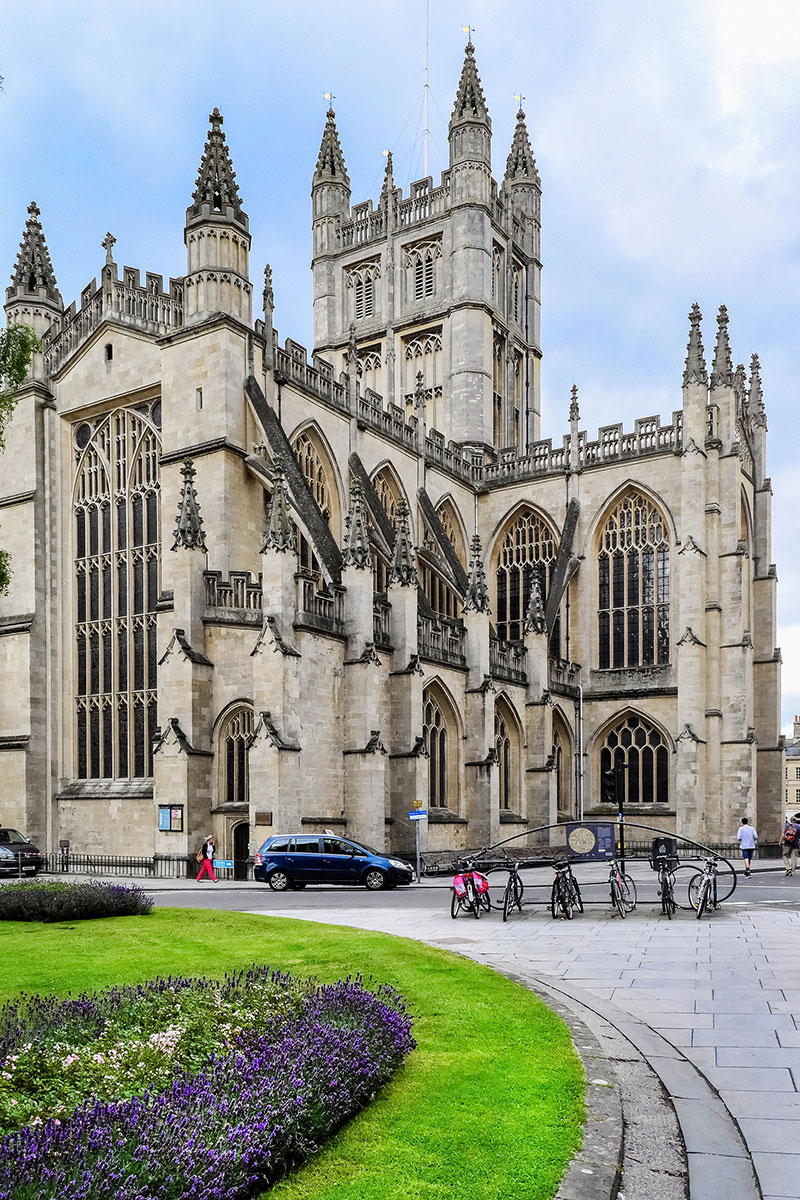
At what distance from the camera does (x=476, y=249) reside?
48.7 meters

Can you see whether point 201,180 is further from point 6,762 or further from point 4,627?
point 6,762

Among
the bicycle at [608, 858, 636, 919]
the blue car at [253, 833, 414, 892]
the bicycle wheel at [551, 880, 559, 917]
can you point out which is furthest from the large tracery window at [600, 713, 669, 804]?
the bicycle wheel at [551, 880, 559, 917]

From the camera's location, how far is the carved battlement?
1259 inches

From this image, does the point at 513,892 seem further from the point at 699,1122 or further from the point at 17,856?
the point at 17,856

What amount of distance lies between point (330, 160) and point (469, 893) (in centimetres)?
4734

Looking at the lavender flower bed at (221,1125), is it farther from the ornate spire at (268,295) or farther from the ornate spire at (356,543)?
the ornate spire at (268,295)

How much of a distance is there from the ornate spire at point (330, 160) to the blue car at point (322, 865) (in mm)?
41172

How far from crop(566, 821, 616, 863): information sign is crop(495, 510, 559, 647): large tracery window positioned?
25.5 meters

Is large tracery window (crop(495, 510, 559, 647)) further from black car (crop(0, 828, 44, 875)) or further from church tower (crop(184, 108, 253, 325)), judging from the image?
black car (crop(0, 828, 44, 875))

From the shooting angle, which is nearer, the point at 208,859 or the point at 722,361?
the point at 208,859

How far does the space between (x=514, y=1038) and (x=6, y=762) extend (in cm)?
2694

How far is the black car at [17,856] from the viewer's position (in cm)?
2689

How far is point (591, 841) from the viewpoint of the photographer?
1833cm

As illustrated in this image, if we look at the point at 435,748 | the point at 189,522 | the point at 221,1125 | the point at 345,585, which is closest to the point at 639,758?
the point at 435,748
